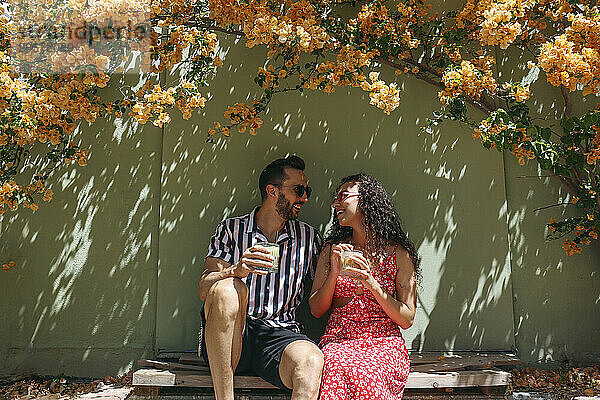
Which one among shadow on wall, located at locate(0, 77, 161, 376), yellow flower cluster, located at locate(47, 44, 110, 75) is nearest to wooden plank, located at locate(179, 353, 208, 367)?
shadow on wall, located at locate(0, 77, 161, 376)

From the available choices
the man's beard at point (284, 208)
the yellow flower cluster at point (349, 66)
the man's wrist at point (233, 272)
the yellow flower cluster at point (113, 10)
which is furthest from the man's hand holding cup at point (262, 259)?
the yellow flower cluster at point (113, 10)

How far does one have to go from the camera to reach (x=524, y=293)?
350 centimetres

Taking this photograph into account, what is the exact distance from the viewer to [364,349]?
263 centimetres

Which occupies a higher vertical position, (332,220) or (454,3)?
(454,3)

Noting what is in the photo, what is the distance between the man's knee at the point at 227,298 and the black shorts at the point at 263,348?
221 mm

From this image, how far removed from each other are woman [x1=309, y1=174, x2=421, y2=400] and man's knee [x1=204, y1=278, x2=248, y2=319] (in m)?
0.43

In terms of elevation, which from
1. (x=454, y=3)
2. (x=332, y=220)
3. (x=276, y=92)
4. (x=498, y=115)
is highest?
(x=454, y=3)

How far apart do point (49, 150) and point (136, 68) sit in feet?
2.47

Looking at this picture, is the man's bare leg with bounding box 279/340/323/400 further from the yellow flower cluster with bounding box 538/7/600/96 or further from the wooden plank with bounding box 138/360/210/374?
the yellow flower cluster with bounding box 538/7/600/96

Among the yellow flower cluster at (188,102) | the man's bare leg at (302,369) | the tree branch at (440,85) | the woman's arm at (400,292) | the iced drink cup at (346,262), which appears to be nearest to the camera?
the man's bare leg at (302,369)

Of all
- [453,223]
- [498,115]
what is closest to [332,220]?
[453,223]

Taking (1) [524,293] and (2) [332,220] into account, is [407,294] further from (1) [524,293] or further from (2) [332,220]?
(1) [524,293]

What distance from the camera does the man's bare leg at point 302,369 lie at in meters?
2.38

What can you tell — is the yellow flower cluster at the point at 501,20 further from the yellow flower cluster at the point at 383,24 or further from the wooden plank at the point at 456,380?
the wooden plank at the point at 456,380
